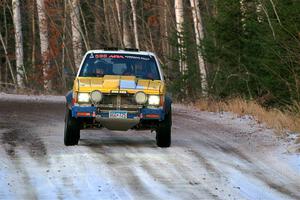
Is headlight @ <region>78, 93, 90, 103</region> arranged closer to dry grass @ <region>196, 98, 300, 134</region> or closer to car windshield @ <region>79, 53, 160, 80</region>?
car windshield @ <region>79, 53, 160, 80</region>

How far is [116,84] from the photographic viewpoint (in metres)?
12.6

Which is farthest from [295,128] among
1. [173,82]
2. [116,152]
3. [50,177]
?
[173,82]

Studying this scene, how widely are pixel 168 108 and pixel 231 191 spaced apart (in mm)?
3630

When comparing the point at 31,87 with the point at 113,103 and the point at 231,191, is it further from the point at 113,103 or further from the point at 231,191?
the point at 231,191

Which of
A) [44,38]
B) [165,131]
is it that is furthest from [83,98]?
[44,38]

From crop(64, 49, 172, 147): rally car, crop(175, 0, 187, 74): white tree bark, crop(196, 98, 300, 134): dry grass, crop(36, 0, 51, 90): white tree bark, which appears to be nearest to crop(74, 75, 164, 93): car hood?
crop(64, 49, 172, 147): rally car

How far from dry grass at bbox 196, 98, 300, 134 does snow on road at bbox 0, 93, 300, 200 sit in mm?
392

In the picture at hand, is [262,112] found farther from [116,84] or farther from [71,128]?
[71,128]

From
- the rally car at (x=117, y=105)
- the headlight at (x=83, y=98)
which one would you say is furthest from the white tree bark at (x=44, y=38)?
the headlight at (x=83, y=98)

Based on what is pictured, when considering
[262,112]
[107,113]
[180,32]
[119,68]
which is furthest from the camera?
[180,32]

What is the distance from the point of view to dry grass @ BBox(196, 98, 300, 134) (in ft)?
51.9

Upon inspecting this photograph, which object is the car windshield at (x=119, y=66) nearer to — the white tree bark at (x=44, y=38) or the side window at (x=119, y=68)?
the side window at (x=119, y=68)

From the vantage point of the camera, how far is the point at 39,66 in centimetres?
3978

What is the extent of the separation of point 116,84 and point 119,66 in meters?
1.18
